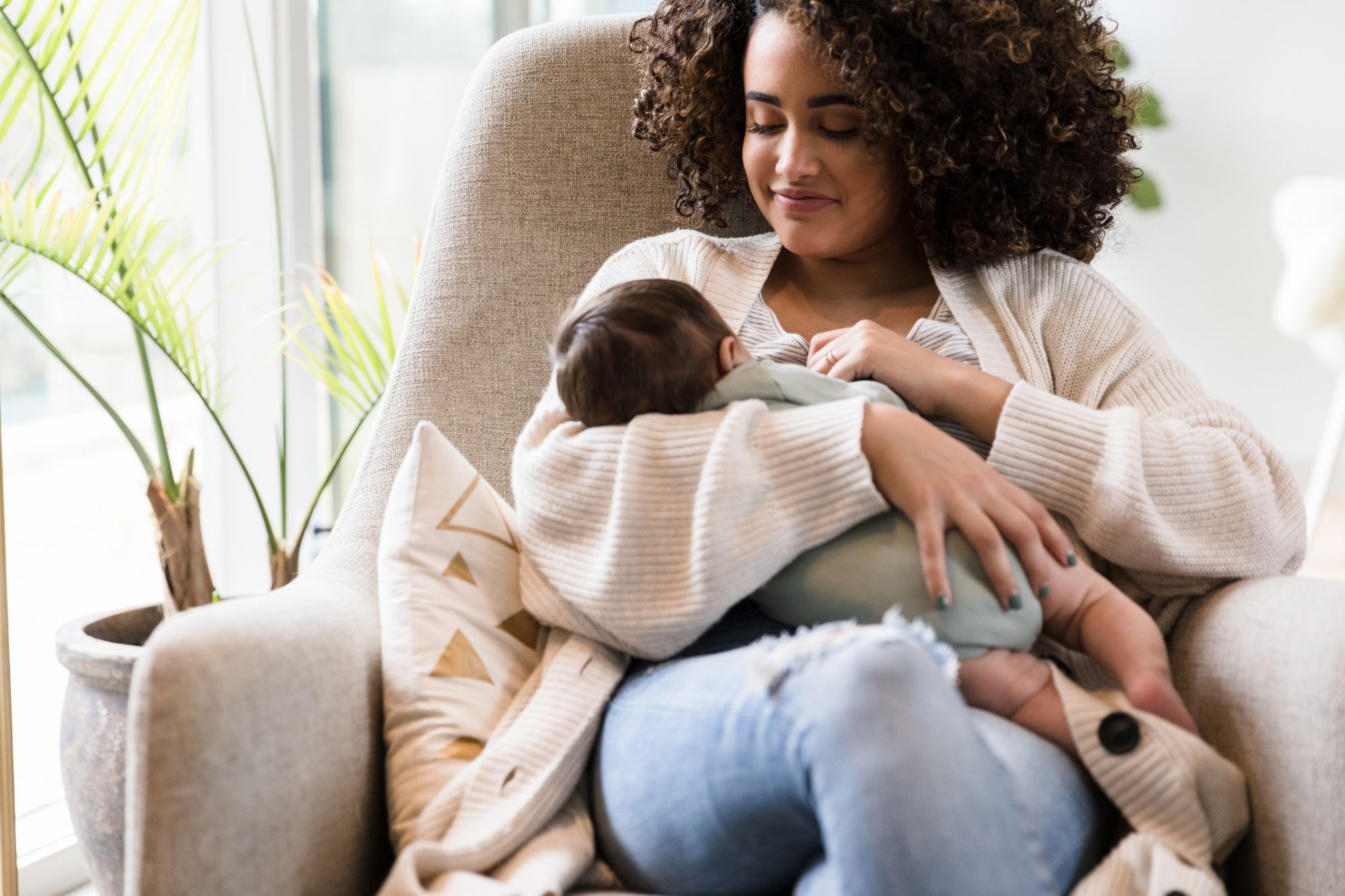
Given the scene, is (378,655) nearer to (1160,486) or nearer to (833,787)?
(833,787)

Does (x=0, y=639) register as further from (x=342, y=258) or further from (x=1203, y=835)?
(x=342, y=258)

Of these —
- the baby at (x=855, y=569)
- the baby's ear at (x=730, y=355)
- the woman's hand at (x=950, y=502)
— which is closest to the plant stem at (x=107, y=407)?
the baby at (x=855, y=569)

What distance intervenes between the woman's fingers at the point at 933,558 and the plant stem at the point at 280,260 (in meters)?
1.00

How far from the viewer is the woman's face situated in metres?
1.32

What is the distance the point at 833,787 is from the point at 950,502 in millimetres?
333

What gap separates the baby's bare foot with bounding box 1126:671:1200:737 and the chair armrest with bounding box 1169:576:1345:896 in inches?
1.9

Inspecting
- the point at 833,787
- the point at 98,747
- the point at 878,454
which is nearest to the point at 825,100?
→ the point at 878,454

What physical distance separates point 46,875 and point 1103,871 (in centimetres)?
156

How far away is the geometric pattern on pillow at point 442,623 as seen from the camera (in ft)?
3.27

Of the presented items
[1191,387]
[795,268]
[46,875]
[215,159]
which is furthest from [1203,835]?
[215,159]

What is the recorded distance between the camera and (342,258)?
8.53 ft

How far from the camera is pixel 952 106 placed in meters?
1.36

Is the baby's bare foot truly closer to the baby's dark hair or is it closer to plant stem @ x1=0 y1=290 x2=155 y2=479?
the baby's dark hair

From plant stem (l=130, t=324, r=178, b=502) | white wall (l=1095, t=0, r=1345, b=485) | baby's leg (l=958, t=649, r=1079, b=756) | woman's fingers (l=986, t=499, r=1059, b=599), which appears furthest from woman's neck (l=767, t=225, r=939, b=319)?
white wall (l=1095, t=0, r=1345, b=485)
